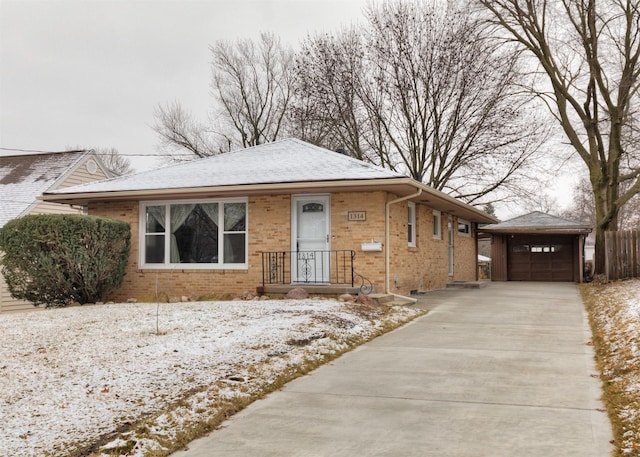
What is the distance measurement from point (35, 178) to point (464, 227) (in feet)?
54.0

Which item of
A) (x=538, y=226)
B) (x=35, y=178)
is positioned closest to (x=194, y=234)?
(x=35, y=178)

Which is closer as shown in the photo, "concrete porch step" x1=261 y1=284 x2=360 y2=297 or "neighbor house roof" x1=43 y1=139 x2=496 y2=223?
"concrete porch step" x1=261 y1=284 x2=360 y2=297

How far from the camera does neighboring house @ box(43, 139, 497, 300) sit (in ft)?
43.7

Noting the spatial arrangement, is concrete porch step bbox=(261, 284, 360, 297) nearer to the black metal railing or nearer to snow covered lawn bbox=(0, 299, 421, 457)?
the black metal railing

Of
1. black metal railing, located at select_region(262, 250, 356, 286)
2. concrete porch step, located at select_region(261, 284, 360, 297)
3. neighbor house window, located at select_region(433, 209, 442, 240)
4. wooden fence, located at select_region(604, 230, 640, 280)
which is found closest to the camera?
concrete porch step, located at select_region(261, 284, 360, 297)

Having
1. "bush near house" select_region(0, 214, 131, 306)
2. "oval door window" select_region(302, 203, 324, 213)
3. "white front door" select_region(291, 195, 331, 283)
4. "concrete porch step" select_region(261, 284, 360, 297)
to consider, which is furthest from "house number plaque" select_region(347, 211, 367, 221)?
"bush near house" select_region(0, 214, 131, 306)

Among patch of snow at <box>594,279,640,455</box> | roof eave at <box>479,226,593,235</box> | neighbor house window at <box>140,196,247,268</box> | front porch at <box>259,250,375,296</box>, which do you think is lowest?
patch of snow at <box>594,279,640,455</box>

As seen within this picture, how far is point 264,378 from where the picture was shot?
19.7ft

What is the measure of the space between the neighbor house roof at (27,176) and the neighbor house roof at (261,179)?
6.01 m

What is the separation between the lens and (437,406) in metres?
5.13

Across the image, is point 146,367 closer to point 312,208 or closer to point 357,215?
point 357,215

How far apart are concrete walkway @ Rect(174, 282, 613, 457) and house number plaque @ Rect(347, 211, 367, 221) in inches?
194

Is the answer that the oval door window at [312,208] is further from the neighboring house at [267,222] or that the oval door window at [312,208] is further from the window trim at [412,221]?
the window trim at [412,221]

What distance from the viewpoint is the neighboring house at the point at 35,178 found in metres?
20.0
